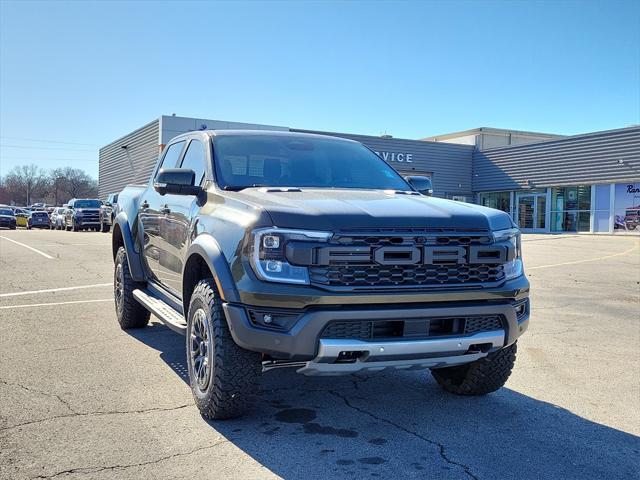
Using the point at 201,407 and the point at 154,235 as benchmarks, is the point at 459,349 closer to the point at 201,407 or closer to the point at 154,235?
the point at 201,407

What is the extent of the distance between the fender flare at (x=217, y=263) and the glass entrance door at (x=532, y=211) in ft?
110

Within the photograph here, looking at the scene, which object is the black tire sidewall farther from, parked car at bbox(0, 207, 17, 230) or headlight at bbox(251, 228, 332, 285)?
parked car at bbox(0, 207, 17, 230)

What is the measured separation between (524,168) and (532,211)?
273cm

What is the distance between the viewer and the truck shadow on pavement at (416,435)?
3.13m

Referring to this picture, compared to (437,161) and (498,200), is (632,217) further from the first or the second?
(437,161)

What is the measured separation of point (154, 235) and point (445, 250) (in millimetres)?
3010

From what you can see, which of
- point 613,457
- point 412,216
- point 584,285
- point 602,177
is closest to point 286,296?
point 412,216

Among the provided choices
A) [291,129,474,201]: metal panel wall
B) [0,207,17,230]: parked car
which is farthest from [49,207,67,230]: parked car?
[291,129,474,201]: metal panel wall

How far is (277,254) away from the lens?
10.6 ft

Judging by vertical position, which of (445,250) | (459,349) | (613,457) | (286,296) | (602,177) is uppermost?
(602,177)

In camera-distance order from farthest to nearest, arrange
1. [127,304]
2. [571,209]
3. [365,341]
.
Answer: [571,209]
[127,304]
[365,341]

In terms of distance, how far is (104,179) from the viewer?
173ft

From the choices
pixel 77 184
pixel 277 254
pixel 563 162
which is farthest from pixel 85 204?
pixel 77 184

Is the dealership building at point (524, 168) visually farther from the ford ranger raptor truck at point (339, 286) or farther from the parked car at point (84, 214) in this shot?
the ford ranger raptor truck at point (339, 286)
